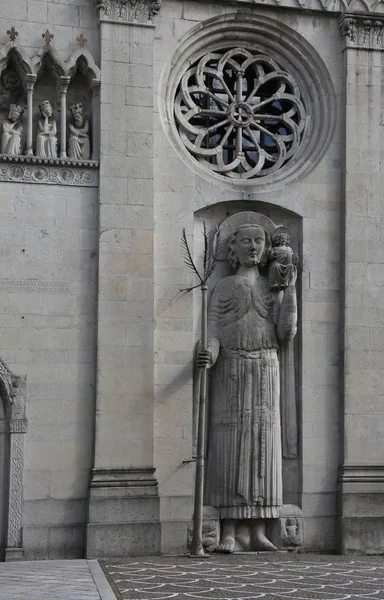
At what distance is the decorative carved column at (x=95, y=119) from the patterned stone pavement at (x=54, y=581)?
7310 millimetres

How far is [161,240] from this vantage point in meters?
21.9

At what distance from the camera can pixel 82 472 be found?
68.7 ft

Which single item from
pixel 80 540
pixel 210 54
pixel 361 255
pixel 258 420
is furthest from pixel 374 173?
pixel 80 540

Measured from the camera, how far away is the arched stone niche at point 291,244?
72.4 ft

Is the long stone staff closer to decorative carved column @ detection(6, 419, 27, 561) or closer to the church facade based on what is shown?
the church facade

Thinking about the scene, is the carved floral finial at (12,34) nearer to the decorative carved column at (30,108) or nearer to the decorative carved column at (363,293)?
the decorative carved column at (30,108)

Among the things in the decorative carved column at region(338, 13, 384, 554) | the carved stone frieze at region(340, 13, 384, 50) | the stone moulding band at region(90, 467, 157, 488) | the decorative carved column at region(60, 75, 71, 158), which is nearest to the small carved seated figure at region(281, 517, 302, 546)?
the decorative carved column at region(338, 13, 384, 554)

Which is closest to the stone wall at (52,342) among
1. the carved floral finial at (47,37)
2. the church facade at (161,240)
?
the church facade at (161,240)

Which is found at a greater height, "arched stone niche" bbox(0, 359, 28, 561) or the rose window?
the rose window

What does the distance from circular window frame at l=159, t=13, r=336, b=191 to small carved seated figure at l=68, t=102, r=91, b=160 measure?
5.24 ft

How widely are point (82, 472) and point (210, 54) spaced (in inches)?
330

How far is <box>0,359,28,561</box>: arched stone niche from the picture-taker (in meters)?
20.4

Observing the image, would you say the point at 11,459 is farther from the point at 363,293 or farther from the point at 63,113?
the point at 363,293

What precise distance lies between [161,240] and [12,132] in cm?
332
